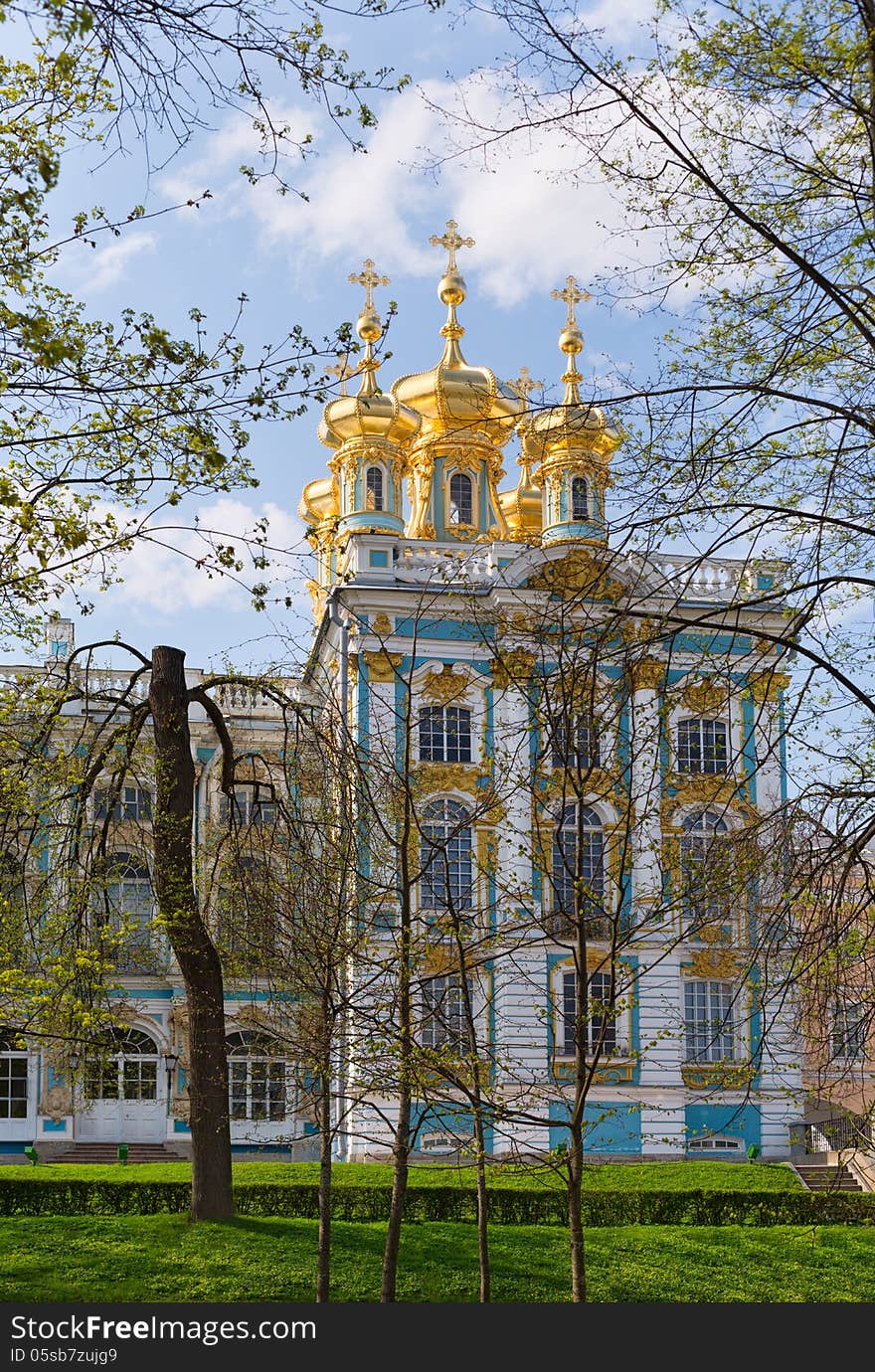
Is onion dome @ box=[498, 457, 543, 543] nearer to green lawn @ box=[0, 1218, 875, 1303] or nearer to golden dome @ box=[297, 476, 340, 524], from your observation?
golden dome @ box=[297, 476, 340, 524]

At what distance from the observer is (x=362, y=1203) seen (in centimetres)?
1791

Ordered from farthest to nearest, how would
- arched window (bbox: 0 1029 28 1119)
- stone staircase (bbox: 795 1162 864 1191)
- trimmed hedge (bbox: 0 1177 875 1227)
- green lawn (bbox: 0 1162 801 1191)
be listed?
1. arched window (bbox: 0 1029 28 1119)
2. stone staircase (bbox: 795 1162 864 1191)
3. green lawn (bbox: 0 1162 801 1191)
4. trimmed hedge (bbox: 0 1177 875 1227)

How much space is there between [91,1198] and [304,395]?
1271 centimetres

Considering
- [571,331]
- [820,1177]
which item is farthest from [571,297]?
Result: [820,1177]

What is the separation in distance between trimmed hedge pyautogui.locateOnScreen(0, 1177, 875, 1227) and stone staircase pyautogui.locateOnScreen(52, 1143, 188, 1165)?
1019 cm

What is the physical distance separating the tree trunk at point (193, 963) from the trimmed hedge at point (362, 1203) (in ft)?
5.69

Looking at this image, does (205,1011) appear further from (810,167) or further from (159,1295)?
(810,167)

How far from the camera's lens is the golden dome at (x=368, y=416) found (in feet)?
110

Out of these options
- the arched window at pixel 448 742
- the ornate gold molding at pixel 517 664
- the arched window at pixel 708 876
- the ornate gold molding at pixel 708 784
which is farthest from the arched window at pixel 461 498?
the ornate gold molding at pixel 517 664

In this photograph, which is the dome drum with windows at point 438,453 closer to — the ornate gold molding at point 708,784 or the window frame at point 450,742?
the window frame at point 450,742

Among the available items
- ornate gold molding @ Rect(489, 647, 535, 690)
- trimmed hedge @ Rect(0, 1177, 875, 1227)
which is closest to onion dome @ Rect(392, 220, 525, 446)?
trimmed hedge @ Rect(0, 1177, 875, 1227)

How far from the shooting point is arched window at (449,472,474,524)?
3438 cm

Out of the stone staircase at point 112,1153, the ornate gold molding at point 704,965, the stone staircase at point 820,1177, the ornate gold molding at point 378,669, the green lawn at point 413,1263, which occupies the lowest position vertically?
the stone staircase at point 820,1177

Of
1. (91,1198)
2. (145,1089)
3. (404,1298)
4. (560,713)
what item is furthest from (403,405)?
(560,713)
